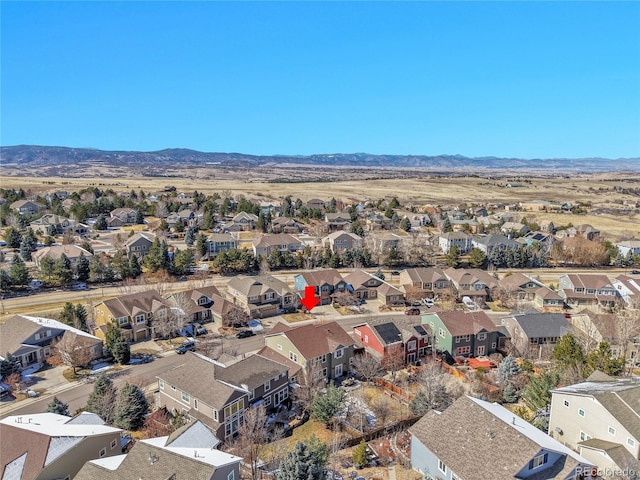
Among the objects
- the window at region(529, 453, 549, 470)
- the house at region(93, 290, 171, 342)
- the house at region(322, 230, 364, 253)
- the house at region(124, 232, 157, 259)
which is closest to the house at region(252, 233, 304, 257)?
the house at region(322, 230, 364, 253)

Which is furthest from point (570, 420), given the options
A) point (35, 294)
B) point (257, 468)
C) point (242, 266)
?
point (35, 294)

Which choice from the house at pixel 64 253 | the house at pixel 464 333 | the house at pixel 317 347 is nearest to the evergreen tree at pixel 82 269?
the house at pixel 64 253

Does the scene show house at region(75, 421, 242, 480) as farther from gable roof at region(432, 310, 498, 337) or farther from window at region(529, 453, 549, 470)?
gable roof at region(432, 310, 498, 337)

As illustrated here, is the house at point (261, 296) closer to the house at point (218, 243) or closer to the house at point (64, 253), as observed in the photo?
the house at point (218, 243)

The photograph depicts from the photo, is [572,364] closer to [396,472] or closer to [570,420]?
[570,420]

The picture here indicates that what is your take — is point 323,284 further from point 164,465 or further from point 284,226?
point 284,226

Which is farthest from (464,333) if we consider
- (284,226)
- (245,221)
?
(245,221)

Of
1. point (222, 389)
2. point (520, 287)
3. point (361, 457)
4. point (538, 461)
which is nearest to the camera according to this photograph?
point (538, 461)
